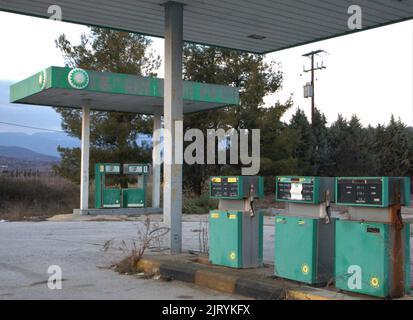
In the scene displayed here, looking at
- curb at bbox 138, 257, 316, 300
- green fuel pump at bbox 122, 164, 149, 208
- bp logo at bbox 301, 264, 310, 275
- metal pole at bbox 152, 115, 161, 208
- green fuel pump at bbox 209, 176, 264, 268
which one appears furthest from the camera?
metal pole at bbox 152, 115, 161, 208

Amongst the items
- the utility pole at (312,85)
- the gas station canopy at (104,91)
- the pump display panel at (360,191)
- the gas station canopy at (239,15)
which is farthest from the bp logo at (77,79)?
the utility pole at (312,85)

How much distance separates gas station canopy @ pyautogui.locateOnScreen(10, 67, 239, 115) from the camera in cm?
2080

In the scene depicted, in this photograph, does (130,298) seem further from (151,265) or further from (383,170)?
(383,170)

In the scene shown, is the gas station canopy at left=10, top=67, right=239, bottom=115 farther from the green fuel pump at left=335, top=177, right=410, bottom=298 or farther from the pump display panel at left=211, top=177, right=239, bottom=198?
the green fuel pump at left=335, top=177, right=410, bottom=298

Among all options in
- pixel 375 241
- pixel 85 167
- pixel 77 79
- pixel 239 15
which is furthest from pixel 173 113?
pixel 85 167

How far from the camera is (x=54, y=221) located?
2183cm

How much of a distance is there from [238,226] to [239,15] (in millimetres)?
4625

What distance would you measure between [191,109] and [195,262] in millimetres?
18400

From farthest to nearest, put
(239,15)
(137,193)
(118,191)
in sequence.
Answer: (137,193) → (118,191) → (239,15)

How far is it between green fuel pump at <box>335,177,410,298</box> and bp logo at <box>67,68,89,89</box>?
1527cm

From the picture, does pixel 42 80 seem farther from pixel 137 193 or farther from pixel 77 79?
pixel 137 193

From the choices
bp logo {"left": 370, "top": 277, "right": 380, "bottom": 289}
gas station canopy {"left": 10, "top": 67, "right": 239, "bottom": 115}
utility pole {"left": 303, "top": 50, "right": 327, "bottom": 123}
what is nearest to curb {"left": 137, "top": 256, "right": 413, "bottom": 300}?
bp logo {"left": 370, "top": 277, "right": 380, "bottom": 289}

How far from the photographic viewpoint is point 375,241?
6883 millimetres
